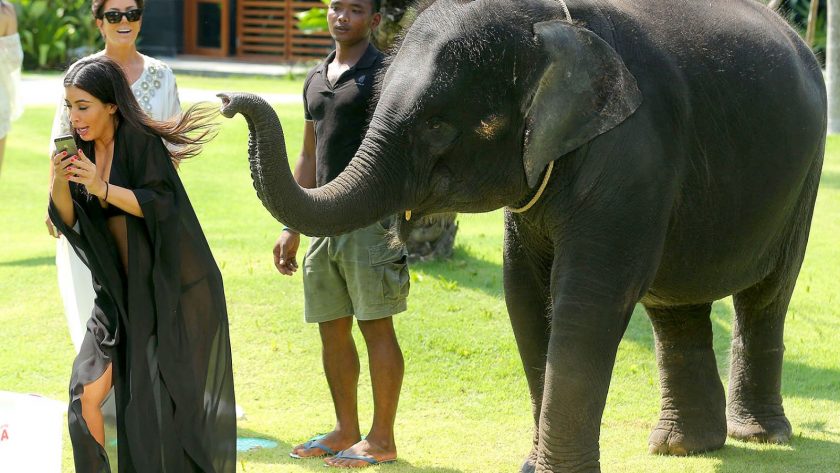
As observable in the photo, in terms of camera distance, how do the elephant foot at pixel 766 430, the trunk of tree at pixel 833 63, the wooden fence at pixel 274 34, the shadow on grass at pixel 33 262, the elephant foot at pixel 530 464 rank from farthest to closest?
the wooden fence at pixel 274 34 < the trunk of tree at pixel 833 63 < the shadow on grass at pixel 33 262 < the elephant foot at pixel 766 430 < the elephant foot at pixel 530 464

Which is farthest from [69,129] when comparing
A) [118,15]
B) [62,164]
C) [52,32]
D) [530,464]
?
[52,32]

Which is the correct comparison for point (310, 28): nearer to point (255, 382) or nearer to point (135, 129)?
point (255, 382)

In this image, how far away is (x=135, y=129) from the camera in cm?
477

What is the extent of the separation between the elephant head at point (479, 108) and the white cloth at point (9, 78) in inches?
192

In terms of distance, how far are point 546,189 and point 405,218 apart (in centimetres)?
55

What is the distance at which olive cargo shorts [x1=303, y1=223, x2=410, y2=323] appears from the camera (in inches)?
227

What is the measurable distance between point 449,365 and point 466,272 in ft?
6.40

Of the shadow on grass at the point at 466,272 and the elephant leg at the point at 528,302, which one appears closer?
the elephant leg at the point at 528,302

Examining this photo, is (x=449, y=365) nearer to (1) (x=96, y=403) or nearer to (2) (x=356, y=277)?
(2) (x=356, y=277)

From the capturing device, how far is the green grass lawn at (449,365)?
6.06 meters

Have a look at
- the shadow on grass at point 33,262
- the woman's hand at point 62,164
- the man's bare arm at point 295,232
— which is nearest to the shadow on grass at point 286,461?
the man's bare arm at point 295,232

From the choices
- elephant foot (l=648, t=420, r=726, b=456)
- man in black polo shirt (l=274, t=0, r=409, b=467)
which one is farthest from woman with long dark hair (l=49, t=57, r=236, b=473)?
elephant foot (l=648, t=420, r=726, b=456)

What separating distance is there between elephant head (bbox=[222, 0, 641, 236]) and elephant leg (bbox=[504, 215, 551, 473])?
0.69m

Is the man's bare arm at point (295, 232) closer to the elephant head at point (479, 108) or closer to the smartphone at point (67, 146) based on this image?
the elephant head at point (479, 108)
